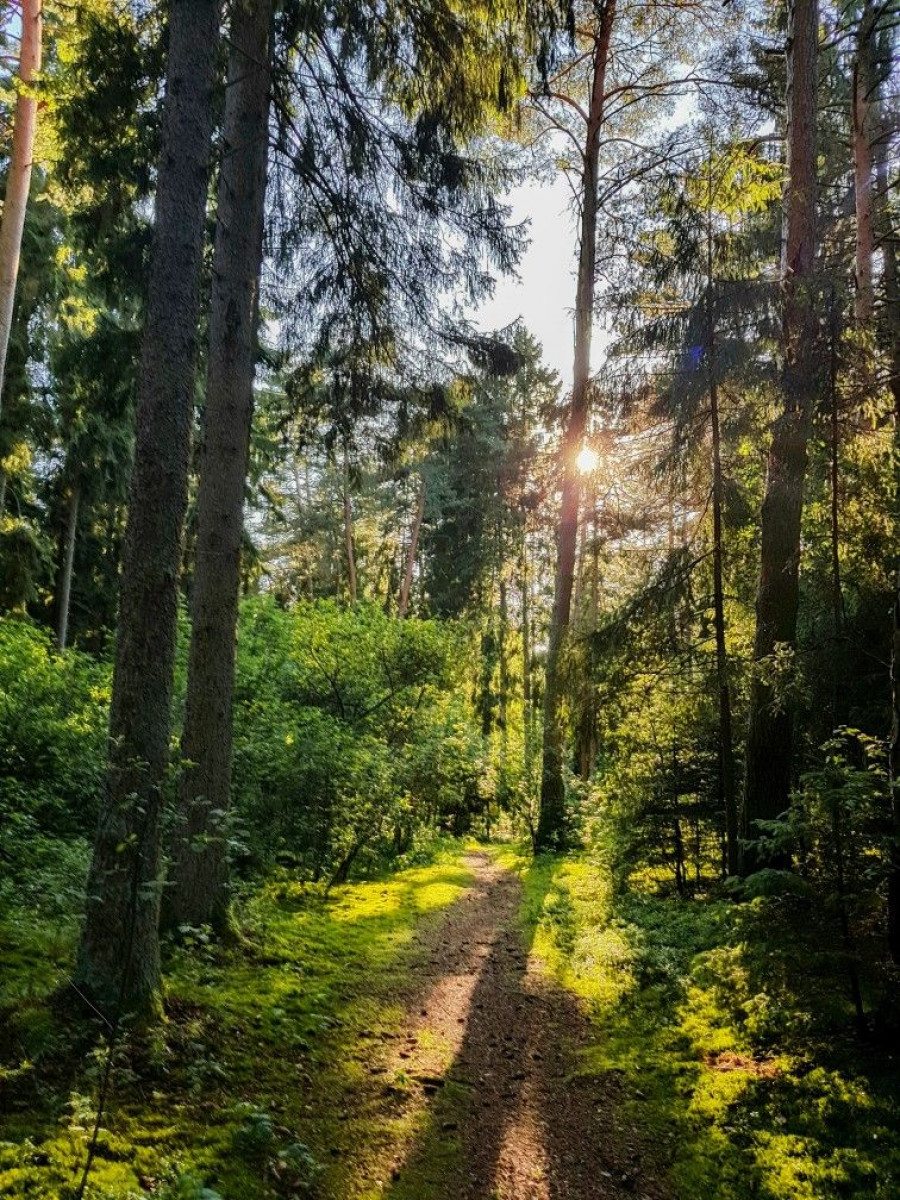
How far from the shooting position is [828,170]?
15211mm

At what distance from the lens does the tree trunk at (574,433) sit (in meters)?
13.8

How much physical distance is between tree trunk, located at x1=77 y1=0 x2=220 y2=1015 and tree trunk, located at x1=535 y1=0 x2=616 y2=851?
9808mm

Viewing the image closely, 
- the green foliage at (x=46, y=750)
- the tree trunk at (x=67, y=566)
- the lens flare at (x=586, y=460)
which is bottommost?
the green foliage at (x=46, y=750)

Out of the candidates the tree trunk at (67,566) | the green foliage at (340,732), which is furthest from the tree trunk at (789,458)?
the tree trunk at (67,566)

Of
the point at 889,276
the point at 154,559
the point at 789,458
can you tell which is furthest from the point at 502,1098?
the point at 889,276

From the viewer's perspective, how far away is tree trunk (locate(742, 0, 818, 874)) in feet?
23.5

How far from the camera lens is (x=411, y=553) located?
2488 cm

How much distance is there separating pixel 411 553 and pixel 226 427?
18.6m

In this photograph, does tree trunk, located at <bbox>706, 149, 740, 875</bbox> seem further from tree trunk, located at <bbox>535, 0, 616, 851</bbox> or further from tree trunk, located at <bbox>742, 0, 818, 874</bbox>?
tree trunk, located at <bbox>535, 0, 616, 851</bbox>

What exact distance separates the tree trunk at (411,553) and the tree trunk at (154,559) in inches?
800

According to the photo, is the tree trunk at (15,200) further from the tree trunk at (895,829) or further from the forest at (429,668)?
the tree trunk at (895,829)

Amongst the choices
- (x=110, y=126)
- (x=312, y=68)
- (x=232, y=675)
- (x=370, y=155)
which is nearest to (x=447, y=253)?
(x=370, y=155)

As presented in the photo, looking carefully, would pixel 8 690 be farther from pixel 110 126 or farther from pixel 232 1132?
pixel 232 1132

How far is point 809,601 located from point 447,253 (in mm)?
5706
